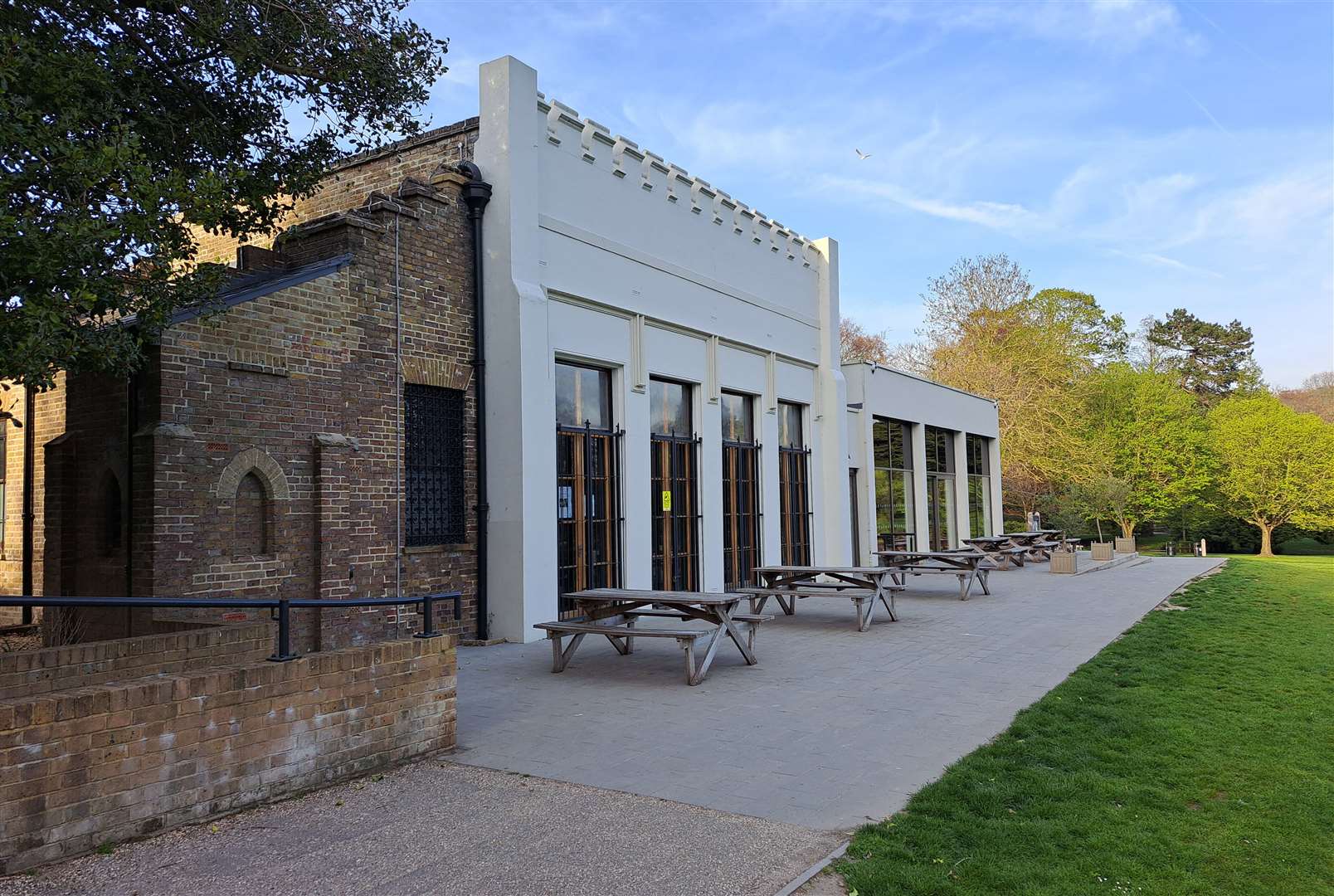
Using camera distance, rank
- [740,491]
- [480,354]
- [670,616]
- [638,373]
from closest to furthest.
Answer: [670,616]
[480,354]
[638,373]
[740,491]

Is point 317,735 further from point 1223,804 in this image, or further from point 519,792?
point 1223,804

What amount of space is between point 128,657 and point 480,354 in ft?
19.3

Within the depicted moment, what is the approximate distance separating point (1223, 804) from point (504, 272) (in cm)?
885

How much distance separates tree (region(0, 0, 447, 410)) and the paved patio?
3.53 m

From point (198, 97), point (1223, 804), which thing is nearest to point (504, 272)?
point (198, 97)

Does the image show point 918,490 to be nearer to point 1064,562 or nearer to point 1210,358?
point 1064,562

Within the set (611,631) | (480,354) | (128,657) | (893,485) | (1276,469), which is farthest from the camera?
(1276,469)

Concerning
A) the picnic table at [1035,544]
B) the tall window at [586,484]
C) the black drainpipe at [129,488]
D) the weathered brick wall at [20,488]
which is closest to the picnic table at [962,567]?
the tall window at [586,484]

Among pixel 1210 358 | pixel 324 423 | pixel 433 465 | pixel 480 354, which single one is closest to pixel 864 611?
pixel 433 465

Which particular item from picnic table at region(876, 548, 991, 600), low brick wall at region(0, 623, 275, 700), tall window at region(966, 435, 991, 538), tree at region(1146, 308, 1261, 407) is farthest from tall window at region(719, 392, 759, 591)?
tree at region(1146, 308, 1261, 407)

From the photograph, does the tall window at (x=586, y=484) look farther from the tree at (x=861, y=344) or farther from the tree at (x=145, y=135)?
the tree at (x=861, y=344)

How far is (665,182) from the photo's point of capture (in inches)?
551

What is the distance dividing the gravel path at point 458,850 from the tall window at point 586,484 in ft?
21.4

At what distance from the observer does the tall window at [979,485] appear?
89.9ft
